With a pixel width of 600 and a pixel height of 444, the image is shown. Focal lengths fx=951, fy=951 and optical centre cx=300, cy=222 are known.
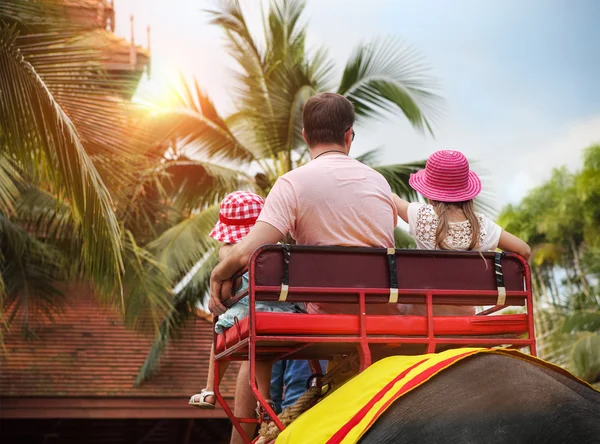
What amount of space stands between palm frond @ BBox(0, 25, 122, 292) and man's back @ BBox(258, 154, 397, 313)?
485 cm

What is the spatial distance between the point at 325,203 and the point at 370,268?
46cm

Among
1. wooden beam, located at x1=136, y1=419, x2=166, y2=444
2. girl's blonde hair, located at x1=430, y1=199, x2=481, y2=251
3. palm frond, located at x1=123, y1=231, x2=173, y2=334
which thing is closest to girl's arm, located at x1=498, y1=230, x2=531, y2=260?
girl's blonde hair, located at x1=430, y1=199, x2=481, y2=251

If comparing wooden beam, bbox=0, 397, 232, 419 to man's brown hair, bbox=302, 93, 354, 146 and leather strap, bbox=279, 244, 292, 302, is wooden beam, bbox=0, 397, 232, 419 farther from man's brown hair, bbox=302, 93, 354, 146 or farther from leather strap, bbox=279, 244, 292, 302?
leather strap, bbox=279, 244, 292, 302

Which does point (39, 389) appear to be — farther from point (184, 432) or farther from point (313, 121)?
point (313, 121)

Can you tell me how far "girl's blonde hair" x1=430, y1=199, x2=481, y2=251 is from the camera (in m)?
4.08

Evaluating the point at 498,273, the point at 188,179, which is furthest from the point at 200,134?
the point at 498,273

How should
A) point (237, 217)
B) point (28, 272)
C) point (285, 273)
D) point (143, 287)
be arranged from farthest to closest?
point (28, 272)
point (143, 287)
point (237, 217)
point (285, 273)

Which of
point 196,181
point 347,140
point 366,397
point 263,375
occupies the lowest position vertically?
point 196,181

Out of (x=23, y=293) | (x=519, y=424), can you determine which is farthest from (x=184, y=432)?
(x=519, y=424)

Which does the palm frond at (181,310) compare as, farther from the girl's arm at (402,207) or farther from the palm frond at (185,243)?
the girl's arm at (402,207)

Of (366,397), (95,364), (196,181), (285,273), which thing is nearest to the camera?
(366,397)

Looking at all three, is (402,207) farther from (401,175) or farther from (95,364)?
(95,364)

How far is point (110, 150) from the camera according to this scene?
9.24 meters

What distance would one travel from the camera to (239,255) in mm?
3568
